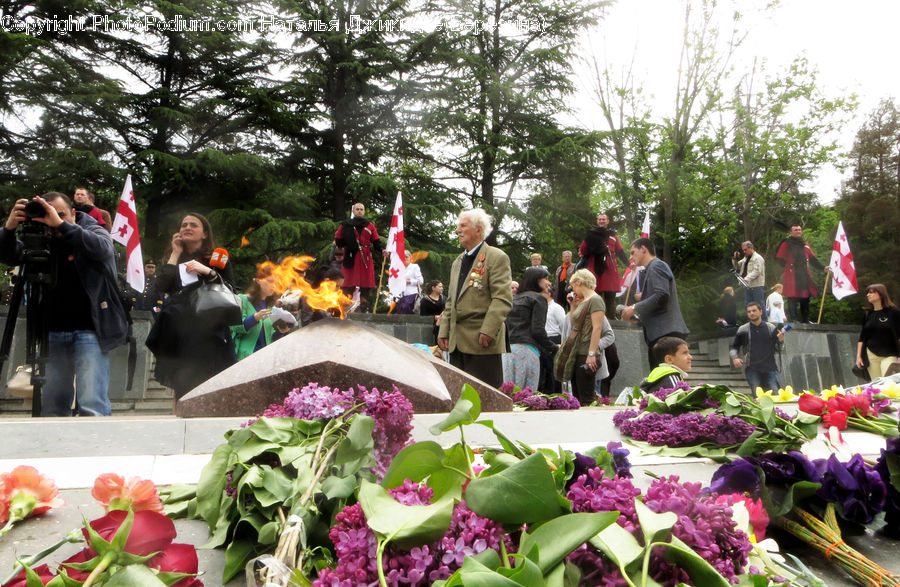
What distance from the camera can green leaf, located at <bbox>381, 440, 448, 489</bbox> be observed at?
4.20 feet

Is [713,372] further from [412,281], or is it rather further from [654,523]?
[654,523]

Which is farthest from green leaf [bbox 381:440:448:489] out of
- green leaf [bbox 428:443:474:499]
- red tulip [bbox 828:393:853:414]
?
red tulip [bbox 828:393:853:414]

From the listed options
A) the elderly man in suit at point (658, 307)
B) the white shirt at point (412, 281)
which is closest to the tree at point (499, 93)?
the white shirt at point (412, 281)

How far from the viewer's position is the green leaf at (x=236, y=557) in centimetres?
149

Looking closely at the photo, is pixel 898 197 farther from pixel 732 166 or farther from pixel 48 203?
pixel 48 203

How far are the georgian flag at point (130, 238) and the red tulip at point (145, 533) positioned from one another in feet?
28.0

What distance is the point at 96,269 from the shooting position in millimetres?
4738

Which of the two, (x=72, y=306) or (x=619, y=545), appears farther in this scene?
(x=72, y=306)

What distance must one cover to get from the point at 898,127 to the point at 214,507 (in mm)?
35389

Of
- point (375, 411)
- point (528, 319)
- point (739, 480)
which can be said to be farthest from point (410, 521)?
point (528, 319)

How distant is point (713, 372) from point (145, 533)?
15651 mm

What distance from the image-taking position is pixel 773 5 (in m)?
22.9

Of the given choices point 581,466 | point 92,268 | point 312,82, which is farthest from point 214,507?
point 312,82

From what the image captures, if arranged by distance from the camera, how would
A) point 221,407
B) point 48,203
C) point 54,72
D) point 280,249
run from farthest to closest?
point 280,249, point 54,72, point 48,203, point 221,407
